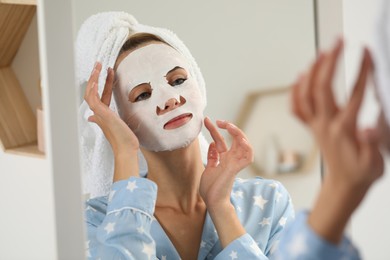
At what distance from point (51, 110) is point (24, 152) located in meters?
0.22

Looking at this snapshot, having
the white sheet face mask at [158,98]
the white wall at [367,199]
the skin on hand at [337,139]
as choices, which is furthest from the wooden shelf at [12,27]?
the skin on hand at [337,139]

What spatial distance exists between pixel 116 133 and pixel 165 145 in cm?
8

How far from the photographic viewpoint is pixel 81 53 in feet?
3.61

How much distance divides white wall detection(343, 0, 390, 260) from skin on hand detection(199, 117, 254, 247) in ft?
0.62

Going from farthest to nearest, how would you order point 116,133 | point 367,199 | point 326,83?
point 116,133 < point 367,199 < point 326,83

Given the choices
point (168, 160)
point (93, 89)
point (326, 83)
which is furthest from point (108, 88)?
point (326, 83)

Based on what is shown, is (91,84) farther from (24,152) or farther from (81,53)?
(24,152)

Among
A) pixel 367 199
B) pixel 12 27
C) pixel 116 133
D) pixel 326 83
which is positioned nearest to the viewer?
pixel 326 83

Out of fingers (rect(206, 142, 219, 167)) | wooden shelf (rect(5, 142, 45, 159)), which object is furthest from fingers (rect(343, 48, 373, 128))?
wooden shelf (rect(5, 142, 45, 159))

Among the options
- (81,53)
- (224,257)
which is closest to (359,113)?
(224,257)

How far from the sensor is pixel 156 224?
3.51 ft

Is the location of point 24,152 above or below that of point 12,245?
above

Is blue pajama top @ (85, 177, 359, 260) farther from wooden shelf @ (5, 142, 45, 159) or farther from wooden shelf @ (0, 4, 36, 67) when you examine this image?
wooden shelf @ (0, 4, 36, 67)

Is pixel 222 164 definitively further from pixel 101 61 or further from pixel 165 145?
pixel 101 61
